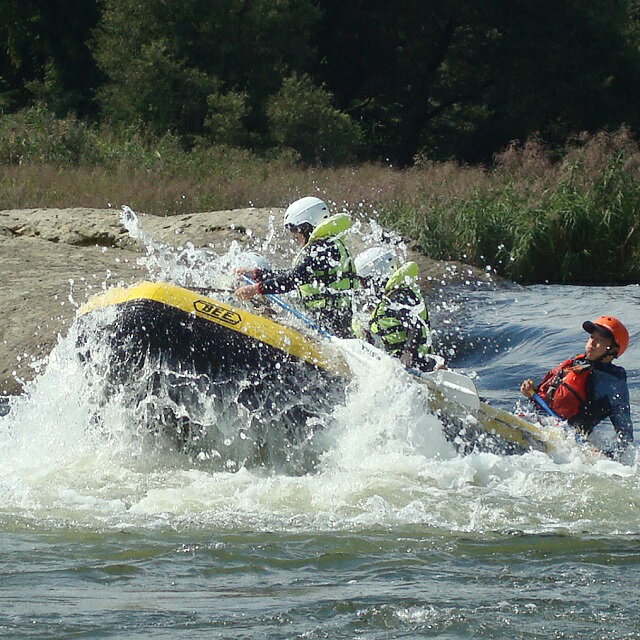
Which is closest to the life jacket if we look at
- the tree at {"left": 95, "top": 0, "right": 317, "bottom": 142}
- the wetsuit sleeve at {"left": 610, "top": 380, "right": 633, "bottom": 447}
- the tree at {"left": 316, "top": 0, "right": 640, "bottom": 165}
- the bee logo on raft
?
the wetsuit sleeve at {"left": 610, "top": 380, "right": 633, "bottom": 447}

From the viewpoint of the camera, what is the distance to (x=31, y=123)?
77.0ft

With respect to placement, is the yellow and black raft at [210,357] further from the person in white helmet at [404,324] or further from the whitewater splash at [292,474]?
the person in white helmet at [404,324]

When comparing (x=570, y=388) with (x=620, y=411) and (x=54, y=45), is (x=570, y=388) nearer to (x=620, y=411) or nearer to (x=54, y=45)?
(x=620, y=411)

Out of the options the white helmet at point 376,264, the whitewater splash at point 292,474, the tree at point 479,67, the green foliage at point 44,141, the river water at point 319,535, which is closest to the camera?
the river water at point 319,535

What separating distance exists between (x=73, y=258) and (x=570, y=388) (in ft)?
22.2

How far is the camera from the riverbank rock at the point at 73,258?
10.5 metres

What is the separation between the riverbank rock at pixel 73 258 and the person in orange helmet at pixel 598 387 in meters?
4.16

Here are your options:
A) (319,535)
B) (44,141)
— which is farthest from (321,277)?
(44,141)

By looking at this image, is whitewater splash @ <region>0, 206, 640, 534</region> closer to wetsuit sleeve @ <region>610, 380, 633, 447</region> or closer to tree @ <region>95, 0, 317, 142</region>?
wetsuit sleeve @ <region>610, 380, 633, 447</region>

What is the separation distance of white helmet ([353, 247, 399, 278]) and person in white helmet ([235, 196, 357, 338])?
1.69 ft

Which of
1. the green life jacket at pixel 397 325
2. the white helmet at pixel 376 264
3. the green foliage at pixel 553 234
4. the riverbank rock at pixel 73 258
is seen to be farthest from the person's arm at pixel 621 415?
the green foliage at pixel 553 234

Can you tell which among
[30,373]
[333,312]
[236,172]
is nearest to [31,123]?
[236,172]

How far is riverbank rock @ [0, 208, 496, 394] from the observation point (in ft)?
34.4

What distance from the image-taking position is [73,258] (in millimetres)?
12938
